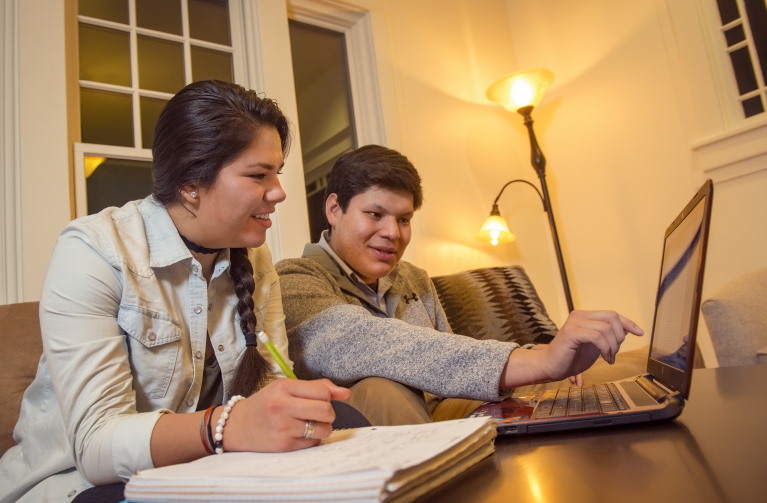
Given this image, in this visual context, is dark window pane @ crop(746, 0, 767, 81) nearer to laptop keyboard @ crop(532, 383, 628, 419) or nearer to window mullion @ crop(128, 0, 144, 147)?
laptop keyboard @ crop(532, 383, 628, 419)

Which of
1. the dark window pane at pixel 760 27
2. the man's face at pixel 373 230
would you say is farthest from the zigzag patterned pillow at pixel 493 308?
the dark window pane at pixel 760 27

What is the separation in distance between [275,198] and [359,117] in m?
1.89

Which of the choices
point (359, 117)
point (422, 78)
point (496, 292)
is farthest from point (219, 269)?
point (422, 78)

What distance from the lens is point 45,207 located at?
1773 millimetres

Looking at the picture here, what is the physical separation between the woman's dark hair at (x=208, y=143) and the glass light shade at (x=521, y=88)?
206cm

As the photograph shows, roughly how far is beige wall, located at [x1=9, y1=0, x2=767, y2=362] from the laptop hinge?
5.97 feet

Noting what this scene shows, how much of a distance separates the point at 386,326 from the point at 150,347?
0.40m

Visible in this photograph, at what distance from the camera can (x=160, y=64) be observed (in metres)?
2.25

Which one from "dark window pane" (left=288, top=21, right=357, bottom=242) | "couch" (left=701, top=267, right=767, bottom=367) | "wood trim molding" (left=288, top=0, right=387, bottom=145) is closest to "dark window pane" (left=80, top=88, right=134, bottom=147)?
"dark window pane" (left=288, top=21, right=357, bottom=242)

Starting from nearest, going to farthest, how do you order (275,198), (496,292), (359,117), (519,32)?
(275,198)
(496,292)
(359,117)
(519,32)

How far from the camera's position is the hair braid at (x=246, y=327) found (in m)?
0.97

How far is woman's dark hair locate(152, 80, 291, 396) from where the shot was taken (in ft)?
3.16

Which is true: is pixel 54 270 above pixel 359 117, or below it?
below

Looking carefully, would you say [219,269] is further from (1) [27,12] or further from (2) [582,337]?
(1) [27,12]
